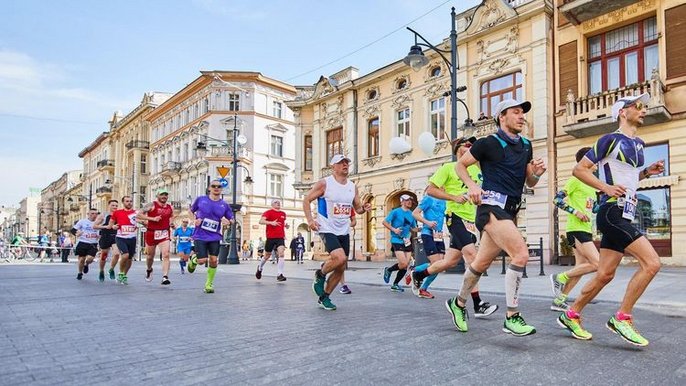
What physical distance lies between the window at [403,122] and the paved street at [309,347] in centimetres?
2060

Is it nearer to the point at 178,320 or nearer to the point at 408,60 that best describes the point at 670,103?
the point at 408,60

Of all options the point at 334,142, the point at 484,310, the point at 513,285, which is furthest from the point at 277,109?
the point at 513,285

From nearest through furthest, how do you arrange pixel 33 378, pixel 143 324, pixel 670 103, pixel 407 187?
1. pixel 33 378
2. pixel 143 324
3. pixel 670 103
4. pixel 407 187

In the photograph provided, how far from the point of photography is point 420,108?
26.4 m

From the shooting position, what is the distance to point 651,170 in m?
4.75

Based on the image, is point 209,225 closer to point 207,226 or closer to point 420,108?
point 207,226

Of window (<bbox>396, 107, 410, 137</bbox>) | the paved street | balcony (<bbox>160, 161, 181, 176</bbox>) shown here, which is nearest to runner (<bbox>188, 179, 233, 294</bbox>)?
the paved street

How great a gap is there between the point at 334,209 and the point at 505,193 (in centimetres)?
263

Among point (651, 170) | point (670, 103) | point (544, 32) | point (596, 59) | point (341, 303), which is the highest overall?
point (544, 32)

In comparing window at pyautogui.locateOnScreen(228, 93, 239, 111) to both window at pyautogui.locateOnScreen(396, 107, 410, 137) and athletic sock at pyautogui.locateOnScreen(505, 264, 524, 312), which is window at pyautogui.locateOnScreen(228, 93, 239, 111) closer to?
window at pyautogui.locateOnScreen(396, 107, 410, 137)

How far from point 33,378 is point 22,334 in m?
1.89

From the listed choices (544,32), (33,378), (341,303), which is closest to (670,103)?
(544,32)

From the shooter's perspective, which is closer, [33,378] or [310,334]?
[33,378]

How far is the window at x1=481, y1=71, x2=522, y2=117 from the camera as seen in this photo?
22.1 meters
